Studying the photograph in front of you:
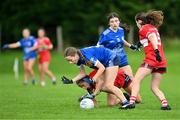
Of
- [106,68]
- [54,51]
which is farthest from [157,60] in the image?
[54,51]

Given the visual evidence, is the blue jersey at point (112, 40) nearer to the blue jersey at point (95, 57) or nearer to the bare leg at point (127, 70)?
the bare leg at point (127, 70)

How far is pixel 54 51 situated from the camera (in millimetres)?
51000

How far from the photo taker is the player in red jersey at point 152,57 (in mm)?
15281

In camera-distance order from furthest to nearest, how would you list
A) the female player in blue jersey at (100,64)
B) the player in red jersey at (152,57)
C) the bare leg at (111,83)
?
the bare leg at (111,83)
the player in red jersey at (152,57)
the female player in blue jersey at (100,64)

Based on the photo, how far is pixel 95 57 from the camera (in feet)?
50.4

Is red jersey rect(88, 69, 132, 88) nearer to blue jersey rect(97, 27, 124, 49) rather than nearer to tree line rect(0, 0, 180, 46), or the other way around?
blue jersey rect(97, 27, 124, 49)

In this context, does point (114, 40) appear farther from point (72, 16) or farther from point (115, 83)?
point (72, 16)

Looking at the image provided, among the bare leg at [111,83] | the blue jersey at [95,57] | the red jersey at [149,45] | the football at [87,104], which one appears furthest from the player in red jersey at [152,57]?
the football at [87,104]

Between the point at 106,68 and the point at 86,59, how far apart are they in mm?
672

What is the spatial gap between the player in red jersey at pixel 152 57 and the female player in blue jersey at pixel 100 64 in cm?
48

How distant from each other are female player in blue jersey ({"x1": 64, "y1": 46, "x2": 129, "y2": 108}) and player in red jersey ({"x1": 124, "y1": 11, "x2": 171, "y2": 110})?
1.57ft

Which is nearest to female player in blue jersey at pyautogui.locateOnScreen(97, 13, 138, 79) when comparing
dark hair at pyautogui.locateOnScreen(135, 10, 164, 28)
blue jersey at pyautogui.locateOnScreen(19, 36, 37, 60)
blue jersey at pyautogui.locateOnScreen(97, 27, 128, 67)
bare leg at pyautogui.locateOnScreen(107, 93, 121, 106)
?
blue jersey at pyautogui.locateOnScreen(97, 27, 128, 67)

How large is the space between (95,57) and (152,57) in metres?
1.17

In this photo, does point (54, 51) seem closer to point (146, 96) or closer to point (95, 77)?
point (146, 96)
